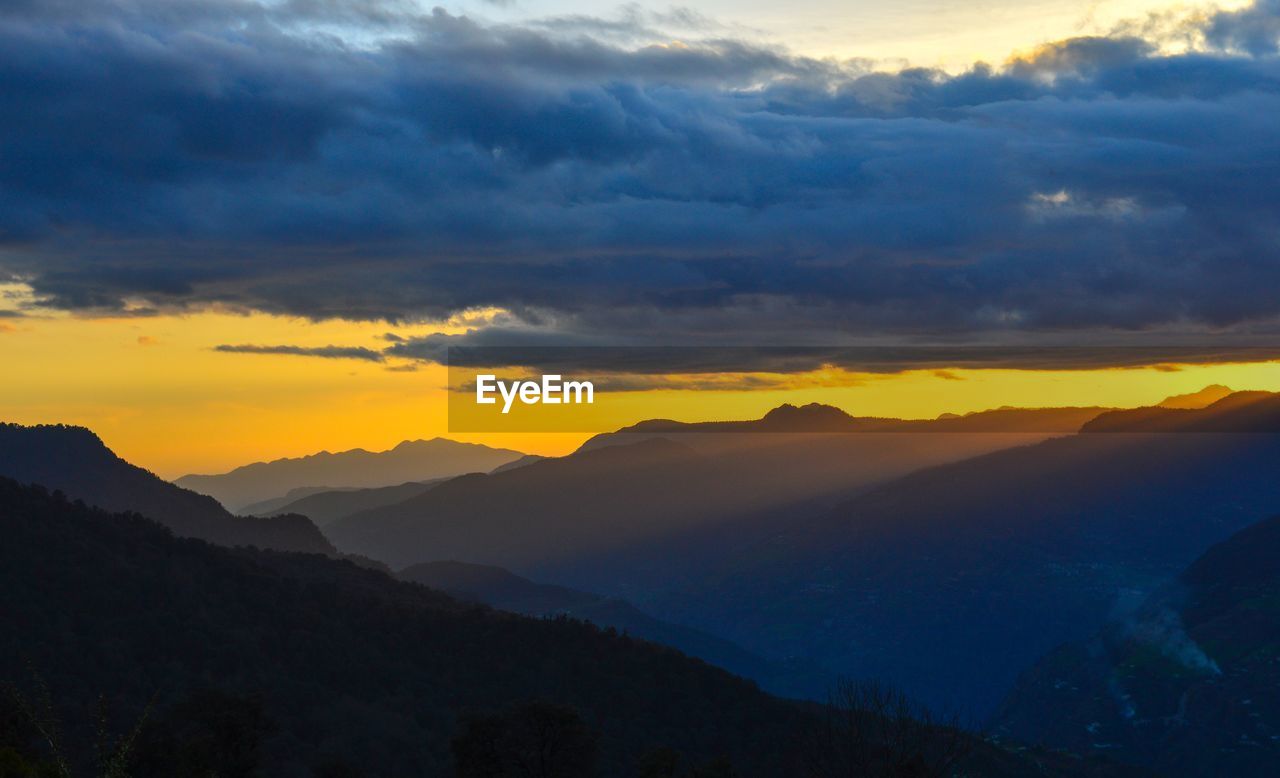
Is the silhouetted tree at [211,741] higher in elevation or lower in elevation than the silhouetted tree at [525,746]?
higher

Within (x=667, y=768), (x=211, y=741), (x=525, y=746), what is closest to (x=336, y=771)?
(x=211, y=741)

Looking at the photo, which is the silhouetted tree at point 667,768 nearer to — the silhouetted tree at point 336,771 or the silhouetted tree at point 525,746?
the silhouetted tree at point 525,746

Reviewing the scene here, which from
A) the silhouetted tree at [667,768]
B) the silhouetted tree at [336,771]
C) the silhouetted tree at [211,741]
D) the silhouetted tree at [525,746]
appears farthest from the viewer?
the silhouetted tree at [336,771]

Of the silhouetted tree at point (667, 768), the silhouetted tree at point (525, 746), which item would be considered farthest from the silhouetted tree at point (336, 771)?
the silhouetted tree at point (667, 768)

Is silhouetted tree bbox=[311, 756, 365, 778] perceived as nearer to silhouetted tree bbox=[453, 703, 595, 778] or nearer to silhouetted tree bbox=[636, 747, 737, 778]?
silhouetted tree bbox=[453, 703, 595, 778]

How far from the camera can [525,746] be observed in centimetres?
12912

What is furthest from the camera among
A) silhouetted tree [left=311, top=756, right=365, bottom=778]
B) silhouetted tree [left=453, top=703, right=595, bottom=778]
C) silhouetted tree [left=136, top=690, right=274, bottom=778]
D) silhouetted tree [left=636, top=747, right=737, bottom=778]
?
silhouetted tree [left=311, top=756, right=365, bottom=778]

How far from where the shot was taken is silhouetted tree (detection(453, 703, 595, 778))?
125 metres

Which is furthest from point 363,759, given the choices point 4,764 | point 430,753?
point 4,764

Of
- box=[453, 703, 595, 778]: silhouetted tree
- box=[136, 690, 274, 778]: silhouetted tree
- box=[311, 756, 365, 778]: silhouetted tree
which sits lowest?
box=[311, 756, 365, 778]: silhouetted tree

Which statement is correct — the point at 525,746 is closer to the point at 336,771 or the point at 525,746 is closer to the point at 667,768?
the point at 667,768

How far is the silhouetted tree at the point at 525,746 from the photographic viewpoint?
12519cm

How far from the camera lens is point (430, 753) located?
197125mm

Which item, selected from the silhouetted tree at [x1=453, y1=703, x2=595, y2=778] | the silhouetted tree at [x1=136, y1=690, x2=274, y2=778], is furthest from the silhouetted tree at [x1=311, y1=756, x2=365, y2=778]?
the silhouetted tree at [x1=453, y1=703, x2=595, y2=778]
